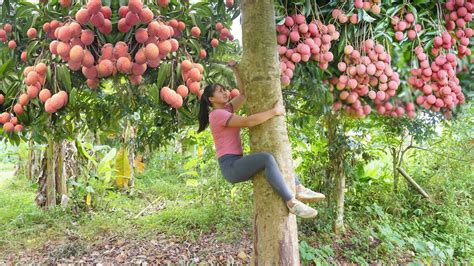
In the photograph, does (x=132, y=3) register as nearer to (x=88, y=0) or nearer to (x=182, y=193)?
(x=88, y=0)

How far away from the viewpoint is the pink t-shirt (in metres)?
1.72

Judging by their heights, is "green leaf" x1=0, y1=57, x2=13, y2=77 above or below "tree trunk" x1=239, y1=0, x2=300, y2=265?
above

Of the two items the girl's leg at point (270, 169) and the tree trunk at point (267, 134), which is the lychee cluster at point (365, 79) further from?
the girl's leg at point (270, 169)

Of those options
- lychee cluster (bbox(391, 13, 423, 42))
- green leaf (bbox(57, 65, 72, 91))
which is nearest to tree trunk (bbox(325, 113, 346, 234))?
lychee cluster (bbox(391, 13, 423, 42))

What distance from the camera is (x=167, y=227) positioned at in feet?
11.1

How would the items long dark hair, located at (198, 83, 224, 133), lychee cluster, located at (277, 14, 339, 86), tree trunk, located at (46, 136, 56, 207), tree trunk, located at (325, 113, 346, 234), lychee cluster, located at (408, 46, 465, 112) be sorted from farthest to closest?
tree trunk, located at (46, 136, 56, 207) → tree trunk, located at (325, 113, 346, 234) → lychee cluster, located at (408, 46, 465, 112) → lychee cluster, located at (277, 14, 339, 86) → long dark hair, located at (198, 83, 224, 133)

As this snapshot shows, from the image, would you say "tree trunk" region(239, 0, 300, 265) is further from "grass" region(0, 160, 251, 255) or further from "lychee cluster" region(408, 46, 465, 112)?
"grass" region(0, 160, 251, 255)

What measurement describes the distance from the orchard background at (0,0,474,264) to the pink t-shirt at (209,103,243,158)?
129 mm

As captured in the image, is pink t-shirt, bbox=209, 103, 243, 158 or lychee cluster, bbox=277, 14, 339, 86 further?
lychee cluster, bbox=277, 14, 339, 86

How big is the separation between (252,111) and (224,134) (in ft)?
1.22

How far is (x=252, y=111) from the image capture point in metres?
1.42

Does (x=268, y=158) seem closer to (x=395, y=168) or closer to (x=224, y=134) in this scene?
(x=224, y=134)

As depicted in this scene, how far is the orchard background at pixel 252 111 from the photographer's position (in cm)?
145

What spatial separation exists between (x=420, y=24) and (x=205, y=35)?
3.92 feet
